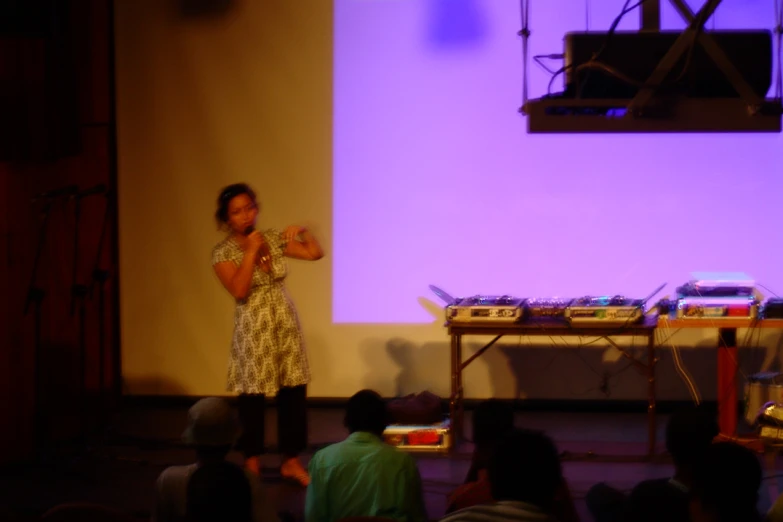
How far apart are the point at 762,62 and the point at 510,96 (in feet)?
6.49

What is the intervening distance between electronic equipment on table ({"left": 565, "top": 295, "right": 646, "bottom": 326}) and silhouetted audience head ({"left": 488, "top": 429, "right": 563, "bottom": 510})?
2.79m

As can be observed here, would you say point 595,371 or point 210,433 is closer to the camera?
point 210,433

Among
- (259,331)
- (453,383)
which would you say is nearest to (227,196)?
(259,331)

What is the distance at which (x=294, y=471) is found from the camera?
4574mm

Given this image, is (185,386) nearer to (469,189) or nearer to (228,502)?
(469,189)

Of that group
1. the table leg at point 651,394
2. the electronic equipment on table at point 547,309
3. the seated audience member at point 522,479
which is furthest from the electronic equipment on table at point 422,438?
the seated audience member at point 522,479

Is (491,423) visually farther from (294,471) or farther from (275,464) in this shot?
(275,464)


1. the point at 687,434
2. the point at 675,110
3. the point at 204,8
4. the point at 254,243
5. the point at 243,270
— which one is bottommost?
the point at 687,434

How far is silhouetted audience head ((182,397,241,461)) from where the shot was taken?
2.96m

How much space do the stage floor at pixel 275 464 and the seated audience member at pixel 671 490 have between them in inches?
52.0

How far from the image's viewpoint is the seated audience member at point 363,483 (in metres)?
2.95

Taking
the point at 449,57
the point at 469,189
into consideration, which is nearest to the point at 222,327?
the point at 469,189

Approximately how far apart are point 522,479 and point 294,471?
8.25ft

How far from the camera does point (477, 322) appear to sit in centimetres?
506
